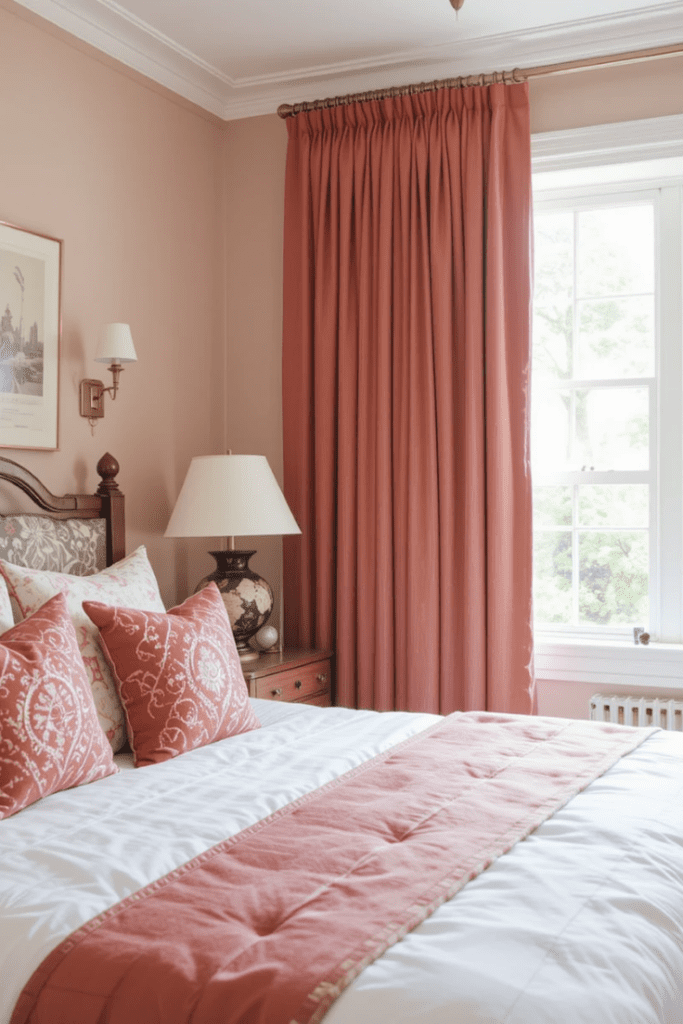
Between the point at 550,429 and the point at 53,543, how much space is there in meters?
1.95

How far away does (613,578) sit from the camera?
12.2ft

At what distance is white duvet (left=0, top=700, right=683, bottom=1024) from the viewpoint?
115 centimetres

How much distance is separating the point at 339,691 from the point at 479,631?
625 mm

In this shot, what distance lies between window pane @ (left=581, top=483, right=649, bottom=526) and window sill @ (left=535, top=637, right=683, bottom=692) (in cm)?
46

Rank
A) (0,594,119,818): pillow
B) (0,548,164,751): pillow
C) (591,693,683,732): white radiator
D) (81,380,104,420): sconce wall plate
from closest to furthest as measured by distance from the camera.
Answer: (0,594,119,818): pillow < (0,548,164,751): pillow < (81,380,104,420): sconce wall plate < (591,693,683,732): white radiator

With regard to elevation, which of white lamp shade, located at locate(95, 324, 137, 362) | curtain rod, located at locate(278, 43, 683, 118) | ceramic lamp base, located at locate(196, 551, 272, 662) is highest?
curtain rod, located at locate(278, 43, 683, 118)

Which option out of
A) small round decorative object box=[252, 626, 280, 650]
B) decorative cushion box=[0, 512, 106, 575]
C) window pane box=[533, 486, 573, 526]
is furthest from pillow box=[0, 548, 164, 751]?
window pane box=[533, 486, 573, 526]

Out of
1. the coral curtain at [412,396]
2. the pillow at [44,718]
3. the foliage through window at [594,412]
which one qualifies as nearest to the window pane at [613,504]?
the foliage through window at [594,412]

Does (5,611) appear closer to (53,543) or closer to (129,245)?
(53,543)

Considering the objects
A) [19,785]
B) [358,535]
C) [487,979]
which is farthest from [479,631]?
[487,979]

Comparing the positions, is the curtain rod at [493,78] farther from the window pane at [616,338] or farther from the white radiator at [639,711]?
the white radiator at [639,711]

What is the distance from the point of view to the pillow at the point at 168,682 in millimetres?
2277

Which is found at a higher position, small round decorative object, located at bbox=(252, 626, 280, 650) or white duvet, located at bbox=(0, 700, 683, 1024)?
small round decorative object, located at bbox=(252, 626, 280, 650)

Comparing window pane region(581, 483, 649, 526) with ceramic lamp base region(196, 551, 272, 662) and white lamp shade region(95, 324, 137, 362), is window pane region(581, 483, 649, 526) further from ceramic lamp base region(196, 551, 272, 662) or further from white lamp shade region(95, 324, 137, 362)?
white lamp shade region(95, 324, 137, 362)
